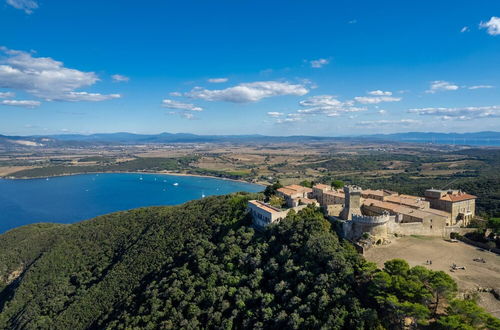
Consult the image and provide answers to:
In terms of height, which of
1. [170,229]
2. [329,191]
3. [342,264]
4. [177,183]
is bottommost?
[177,183]

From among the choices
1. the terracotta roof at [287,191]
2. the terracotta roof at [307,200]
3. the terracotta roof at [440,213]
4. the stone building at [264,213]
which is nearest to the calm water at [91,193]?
the terracotta roof at [287,191]

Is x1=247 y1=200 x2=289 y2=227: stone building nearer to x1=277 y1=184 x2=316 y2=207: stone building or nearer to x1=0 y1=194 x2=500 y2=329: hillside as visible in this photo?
x1=0 y1=194 x2=500 y2=329: hillside

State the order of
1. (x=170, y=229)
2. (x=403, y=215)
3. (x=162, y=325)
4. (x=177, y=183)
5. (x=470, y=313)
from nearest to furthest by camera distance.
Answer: (x=470, y=313)
(x=162, y=325)
(x=403, y=215)
(x=170, y=229)
(x=177, y=183)

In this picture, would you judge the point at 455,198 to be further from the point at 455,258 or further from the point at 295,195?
the point at 295,195

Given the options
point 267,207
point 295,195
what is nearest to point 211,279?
point 267,207

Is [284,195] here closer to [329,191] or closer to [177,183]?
[329,191]

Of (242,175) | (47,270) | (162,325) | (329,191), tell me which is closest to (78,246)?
(47,270)
